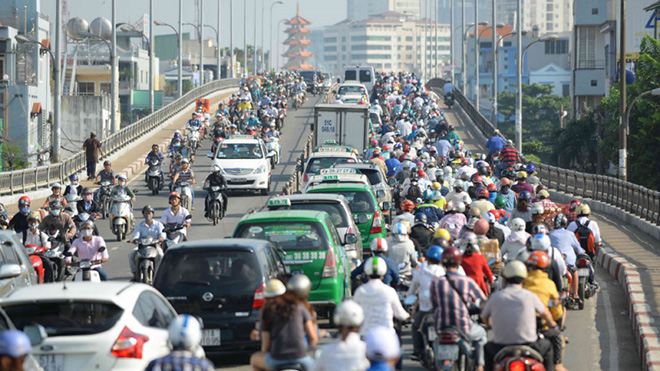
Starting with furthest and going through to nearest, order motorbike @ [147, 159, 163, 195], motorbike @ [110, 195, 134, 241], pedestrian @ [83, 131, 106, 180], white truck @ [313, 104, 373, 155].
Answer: white truck @ [313, 104, 373, 155] → pedestrian @ [83, 131, 106, 180] → motorbike @ [147, 159, 163, 195] → motorbike @ [110, 195, 134, 241]

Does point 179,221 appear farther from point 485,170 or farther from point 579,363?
point 485,170

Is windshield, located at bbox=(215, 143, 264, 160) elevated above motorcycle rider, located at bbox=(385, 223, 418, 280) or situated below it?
above

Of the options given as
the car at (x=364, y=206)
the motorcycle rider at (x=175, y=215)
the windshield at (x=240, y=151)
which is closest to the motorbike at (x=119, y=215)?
the motorcycle rider at (x=175, y=215)

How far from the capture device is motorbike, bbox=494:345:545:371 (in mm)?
10492

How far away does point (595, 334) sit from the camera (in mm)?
16234

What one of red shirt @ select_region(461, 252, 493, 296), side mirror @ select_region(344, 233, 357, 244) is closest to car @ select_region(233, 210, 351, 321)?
side mirror @ select_region(344, 233, 357, 244)

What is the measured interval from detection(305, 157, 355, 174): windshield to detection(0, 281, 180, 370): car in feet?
66.2

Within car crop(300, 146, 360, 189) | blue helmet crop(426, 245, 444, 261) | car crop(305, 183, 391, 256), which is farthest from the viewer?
car crop(300, 146, 360, 189)

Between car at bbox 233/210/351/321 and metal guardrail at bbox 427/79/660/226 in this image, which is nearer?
car at bbox 233/210/351/321

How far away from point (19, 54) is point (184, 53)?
424 ft

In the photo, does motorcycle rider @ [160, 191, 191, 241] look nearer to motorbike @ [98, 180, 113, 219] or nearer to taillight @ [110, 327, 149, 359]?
taillight @ [110, 327, 149, 359]

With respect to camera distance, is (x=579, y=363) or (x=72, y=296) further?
(x=579, y=363)

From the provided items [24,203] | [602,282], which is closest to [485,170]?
[602,282]

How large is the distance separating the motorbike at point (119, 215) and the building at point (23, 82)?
3636 centimetres
